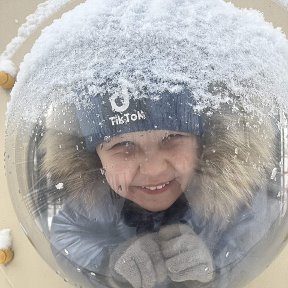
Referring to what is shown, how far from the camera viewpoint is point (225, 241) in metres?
0.86

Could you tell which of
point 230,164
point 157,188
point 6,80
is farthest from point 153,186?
point 6,80

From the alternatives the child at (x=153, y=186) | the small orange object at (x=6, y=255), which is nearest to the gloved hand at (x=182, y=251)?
the child at (x=153, y=186)

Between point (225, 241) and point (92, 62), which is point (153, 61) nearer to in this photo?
point (92, 62)

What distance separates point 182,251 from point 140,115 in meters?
0.22

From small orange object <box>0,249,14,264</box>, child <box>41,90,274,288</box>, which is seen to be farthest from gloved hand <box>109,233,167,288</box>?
small orange object <box>0,249,14,264</box>

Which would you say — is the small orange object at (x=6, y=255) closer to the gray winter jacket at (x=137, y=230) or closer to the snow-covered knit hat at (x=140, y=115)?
the gray winter jacket at (x=137, y=230)

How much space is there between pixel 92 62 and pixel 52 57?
0.09 metres

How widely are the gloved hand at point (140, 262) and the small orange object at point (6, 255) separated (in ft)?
0.99

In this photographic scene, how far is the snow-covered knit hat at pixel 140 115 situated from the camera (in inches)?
30.0

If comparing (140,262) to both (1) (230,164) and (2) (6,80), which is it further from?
(2) (6,80)

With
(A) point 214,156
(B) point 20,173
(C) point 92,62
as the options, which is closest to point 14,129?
(B) point 20,173

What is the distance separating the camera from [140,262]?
85 centimetres

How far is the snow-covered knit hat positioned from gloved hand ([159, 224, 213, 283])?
0.15 m

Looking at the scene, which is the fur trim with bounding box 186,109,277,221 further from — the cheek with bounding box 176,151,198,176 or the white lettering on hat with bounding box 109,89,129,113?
A: the white lettering on hat with bounding box 109,89,129,113
